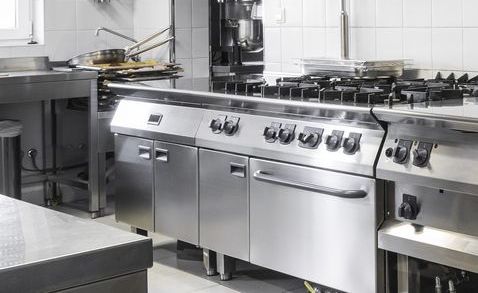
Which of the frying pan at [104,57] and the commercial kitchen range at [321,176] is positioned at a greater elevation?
the frying pan at [104,57]

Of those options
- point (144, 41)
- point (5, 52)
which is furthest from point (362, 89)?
point (5, 52)

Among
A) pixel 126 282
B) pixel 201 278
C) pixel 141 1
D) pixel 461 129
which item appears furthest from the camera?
pixel 141 1

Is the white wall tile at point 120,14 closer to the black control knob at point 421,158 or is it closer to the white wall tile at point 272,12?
the white wall tile at point 272,12

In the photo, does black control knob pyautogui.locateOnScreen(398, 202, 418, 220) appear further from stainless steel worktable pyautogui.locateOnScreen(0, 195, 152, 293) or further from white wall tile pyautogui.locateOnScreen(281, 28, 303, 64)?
white wall tile pyautogui.locateOnScreen(281, 28, 303, 64)

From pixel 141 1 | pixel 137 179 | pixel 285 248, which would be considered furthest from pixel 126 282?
pixel 141 1

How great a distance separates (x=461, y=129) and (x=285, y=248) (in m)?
1.08

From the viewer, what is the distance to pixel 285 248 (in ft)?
11.6

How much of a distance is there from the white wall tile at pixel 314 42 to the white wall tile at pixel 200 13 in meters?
1.73

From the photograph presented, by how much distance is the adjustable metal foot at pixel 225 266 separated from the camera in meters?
4.02

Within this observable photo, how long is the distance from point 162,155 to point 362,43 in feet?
3.95

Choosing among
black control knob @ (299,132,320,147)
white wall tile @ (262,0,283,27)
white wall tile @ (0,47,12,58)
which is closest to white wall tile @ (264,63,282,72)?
white wall tile @ (262,0,283,27)

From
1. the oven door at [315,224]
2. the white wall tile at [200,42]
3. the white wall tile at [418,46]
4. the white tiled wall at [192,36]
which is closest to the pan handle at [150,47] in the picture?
the white tiled wall at [192,36]

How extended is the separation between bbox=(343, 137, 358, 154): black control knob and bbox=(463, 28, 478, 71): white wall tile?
0.94 m

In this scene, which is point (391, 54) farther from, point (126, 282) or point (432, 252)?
point (126, 282)
